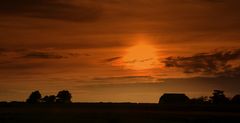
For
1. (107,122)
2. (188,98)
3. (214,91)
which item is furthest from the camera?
(188,98)

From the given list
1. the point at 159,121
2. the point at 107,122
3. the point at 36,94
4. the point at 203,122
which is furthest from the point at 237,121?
the point at 36,94

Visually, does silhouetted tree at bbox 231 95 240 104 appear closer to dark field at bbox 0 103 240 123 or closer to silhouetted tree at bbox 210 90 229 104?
silhouetted tree at bbox 210 90 229 104

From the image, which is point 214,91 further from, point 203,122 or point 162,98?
point 203,122

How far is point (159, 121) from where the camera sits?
239 ft

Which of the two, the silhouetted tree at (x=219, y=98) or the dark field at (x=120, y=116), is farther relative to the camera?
the silhouetted tree at (x=219, y=98)

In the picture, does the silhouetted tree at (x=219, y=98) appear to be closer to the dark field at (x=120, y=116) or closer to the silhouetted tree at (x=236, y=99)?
the silhouetted tree at (x=236, y=99)

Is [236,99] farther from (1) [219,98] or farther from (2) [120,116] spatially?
(2) [120,116]

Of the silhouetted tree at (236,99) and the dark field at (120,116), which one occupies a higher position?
the silhouetted tree at (236,99)

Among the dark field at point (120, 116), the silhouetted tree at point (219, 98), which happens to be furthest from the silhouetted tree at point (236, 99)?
the dark field at point (120, 116)

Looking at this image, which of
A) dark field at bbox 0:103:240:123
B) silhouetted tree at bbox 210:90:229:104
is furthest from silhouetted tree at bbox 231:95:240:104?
dark field at bbox 0:103:240:123

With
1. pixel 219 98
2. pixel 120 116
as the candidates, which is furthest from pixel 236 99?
pixel 120 116

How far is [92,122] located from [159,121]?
9.41m

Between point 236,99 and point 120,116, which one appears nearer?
point 120,116

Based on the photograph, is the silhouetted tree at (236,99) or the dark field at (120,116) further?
the silhouetted tree at (236,99)
